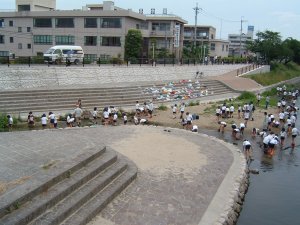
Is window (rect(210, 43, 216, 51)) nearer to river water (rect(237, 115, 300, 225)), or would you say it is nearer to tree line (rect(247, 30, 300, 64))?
tree line (rect(247, 30, 300, 64))

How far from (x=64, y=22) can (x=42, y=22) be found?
11.4ft

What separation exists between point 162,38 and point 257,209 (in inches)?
1829

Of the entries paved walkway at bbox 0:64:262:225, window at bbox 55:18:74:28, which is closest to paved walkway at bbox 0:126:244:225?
paved walkway at bbox 0:64:262:225

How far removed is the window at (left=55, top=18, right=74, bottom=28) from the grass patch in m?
25.1

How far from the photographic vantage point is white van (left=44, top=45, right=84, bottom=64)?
34.6 metres

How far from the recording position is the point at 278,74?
57719mm

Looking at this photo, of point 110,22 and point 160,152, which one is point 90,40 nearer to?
point 110,22

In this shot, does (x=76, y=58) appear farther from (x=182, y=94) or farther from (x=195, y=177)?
(x=195, y=177)

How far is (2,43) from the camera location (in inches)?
2053

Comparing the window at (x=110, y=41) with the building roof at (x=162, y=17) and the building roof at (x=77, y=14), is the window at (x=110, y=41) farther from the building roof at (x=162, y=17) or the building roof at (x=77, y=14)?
the building roof at (x=162, y=17)

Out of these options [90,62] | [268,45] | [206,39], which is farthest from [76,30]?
[206,39]

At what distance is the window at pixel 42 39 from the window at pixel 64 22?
7.01 ft

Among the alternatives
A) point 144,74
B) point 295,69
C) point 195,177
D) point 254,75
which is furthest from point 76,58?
point 295,69

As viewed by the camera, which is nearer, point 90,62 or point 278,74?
point 90,62
